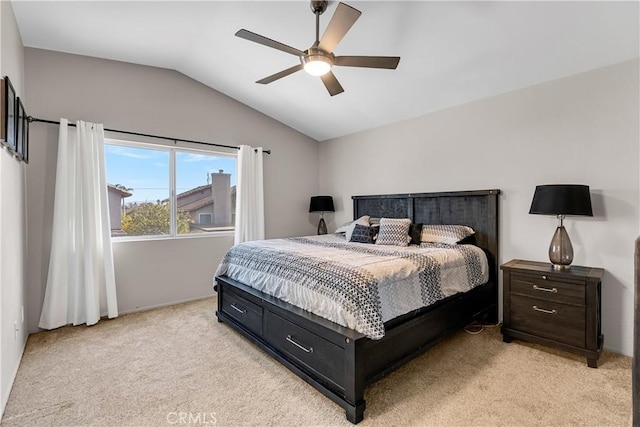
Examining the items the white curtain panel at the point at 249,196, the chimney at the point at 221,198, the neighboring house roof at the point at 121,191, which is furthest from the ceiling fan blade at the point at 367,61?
the neighboring house roof at the point at 121,191

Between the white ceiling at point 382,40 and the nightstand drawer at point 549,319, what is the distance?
6.63 ft

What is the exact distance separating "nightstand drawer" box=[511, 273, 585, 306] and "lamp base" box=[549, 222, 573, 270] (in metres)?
0.19

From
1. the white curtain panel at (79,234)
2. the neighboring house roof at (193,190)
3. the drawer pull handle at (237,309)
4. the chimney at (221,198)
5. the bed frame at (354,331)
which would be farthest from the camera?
the chimney at (221,198)

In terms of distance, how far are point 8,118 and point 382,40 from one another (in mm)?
2802

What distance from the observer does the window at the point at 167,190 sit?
367 centimetres

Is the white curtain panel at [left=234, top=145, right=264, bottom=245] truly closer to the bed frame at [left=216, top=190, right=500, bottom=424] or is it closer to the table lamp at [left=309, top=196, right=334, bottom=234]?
the table lamp at [left=309, top=196, right=334, bottom=234]

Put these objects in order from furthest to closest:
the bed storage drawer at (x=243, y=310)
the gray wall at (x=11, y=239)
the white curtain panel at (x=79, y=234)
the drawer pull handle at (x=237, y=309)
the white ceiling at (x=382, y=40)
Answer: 1. the white curtain panel at (x=79, y=234)
2. the drawer pull handle at (x=237, y=309)
3. the bed storage drawer at (x=243, y=310)
4. the white ceiling at (x=382, y=40)
5. the gray wall at (x=11, y=239)

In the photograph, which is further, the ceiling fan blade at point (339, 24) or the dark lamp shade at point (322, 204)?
the dark lamp shade at point (322, 204)

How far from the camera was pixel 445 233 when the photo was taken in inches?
130

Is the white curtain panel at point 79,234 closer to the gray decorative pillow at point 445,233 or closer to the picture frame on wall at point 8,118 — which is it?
the picture frame on wall at point 8,118

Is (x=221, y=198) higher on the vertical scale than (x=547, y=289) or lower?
higher

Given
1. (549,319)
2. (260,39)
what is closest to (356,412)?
(549,319)

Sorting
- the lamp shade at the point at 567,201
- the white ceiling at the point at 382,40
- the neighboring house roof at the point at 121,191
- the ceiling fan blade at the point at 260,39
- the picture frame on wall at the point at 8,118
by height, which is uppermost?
the white ceiling at the point at 382,40

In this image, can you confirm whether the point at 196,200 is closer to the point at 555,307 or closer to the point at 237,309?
the point at 237,309
